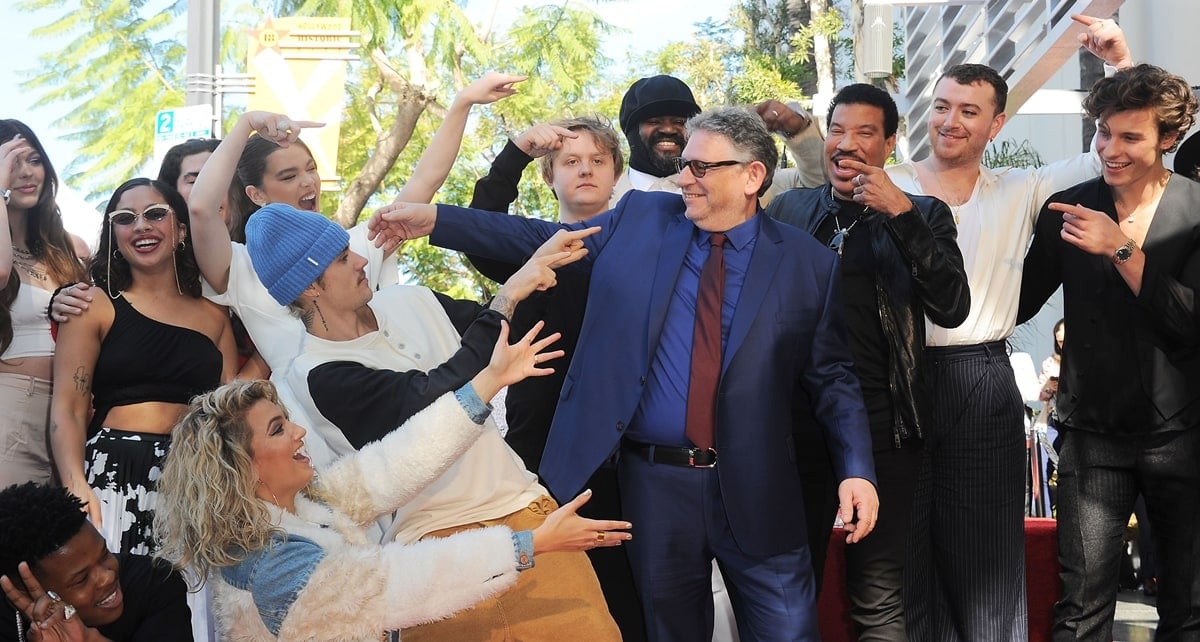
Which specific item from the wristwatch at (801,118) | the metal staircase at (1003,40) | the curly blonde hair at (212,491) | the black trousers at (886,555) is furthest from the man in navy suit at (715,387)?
the metal staircase at (1003,40)

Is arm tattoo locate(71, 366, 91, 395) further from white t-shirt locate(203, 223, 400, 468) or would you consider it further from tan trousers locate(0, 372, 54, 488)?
white t-shirt locate(203, 223, 400, 468)

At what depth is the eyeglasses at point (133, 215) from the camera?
15.0 feet

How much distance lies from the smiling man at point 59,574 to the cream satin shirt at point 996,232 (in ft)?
9.04

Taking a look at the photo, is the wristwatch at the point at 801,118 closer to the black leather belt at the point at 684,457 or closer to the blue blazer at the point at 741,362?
the blue blazer at the point at 741,362

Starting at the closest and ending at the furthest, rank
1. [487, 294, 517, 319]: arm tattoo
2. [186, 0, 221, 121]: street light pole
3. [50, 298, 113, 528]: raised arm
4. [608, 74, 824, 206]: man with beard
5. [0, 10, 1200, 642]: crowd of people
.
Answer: [0, 10, 1200, 642]: crowd of people < [487, 294, 517, 319]: arm tattoo < [50, 298, 113, 528]: raised arm < [608, 74, 824, 206]: man with beard < [186, 0, 221, 121]: street light pole

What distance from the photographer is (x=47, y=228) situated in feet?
16.4

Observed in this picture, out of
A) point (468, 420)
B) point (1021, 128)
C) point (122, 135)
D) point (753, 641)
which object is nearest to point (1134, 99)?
point (753, 641)

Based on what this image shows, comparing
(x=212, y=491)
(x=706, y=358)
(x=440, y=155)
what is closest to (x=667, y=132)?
(x=440, y=155)

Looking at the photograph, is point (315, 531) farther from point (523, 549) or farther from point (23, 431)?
point (23, 431)

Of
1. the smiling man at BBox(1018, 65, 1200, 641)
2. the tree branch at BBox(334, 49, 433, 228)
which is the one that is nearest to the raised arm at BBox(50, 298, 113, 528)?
the smiling man at BBox(1018, 65, 1200, 641)

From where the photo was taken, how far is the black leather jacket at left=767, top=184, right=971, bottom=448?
4066 millimetres

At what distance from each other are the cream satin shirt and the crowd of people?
0.01 meters

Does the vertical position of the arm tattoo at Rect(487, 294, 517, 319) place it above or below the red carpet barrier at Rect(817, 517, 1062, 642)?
above

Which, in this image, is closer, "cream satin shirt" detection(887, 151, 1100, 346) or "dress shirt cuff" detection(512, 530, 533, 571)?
"dress shirt cuff" detection(512, 530, 533, 571)
